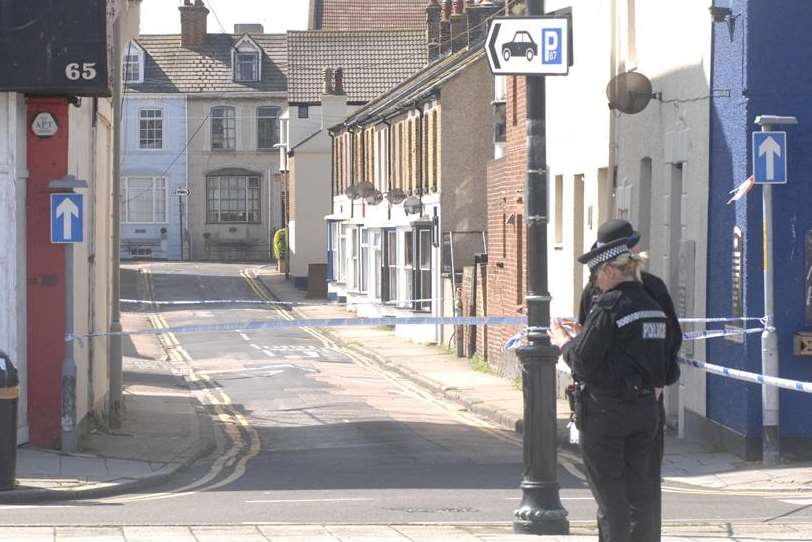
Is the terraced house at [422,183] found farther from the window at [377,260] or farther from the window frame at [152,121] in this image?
the window frame at [152,121]

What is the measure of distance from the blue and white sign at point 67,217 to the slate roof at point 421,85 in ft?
69.1

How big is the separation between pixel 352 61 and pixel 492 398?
44.7 meters

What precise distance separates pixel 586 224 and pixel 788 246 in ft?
27.1

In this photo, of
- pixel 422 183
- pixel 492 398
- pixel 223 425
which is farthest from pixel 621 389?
pixel 422 183

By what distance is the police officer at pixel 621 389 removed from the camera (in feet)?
Answer: 26.5

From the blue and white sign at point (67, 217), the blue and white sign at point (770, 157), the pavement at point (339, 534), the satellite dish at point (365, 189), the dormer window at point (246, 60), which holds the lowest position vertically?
the pavement at point (339, 534)

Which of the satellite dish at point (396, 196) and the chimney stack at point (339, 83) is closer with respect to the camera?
the satellite dish at point (396, 196)

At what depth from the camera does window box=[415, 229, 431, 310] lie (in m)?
41.1

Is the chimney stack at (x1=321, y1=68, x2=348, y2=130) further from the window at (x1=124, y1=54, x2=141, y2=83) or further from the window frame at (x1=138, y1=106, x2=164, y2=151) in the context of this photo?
the window at (x1=124, y1=54, x2=141, y2=83)

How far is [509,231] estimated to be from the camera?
28.8 metres

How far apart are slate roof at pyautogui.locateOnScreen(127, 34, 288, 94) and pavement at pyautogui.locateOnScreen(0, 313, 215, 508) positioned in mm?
48671

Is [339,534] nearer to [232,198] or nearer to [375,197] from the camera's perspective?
[375,197]

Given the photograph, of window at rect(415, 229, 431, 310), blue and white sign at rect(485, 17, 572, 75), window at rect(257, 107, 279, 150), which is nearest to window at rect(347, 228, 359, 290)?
window at rect(415, 229, 431, 310)

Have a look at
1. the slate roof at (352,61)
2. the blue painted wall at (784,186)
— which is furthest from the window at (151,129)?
the blue painted wall at (784,186)
